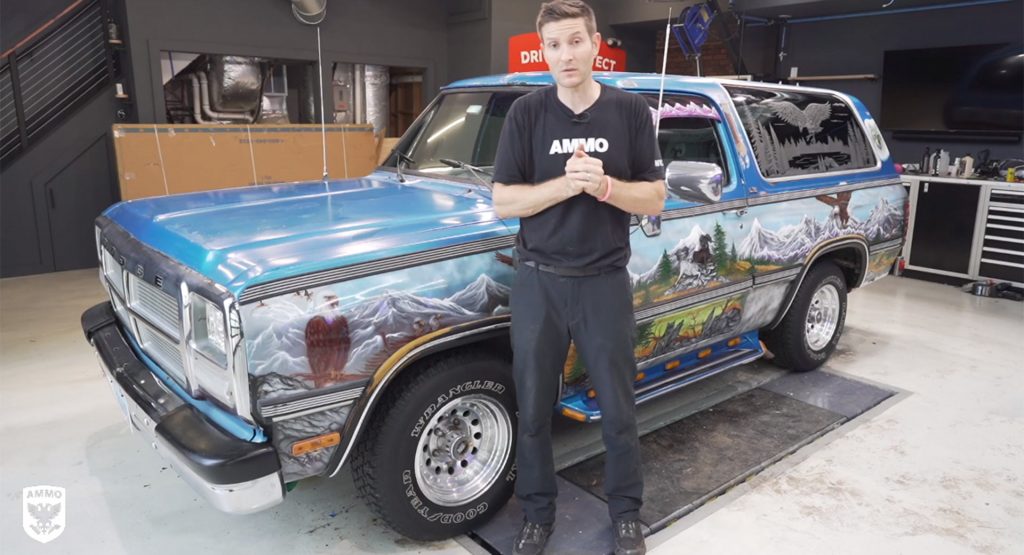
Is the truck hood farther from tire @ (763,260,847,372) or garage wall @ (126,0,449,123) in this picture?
garage wall @ (126,0,449,123)

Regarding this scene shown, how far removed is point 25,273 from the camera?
742 cm

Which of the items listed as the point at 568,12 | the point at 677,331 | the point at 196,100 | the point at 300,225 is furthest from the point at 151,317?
the point at 196,100

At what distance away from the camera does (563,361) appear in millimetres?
2477

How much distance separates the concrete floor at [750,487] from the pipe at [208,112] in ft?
13.9

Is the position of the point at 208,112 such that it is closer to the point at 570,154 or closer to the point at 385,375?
the point at 385,375

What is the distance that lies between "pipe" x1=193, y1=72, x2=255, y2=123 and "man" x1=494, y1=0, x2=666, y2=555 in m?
7.14

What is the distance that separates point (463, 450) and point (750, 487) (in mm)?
1405

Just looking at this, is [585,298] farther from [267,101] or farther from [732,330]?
[267,101]

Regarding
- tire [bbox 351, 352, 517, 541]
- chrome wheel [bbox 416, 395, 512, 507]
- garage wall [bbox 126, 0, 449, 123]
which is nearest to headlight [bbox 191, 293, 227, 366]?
tire [bbox 351, 352, 517, 541]

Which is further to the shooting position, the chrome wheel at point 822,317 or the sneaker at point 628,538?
the chrome wheel at point 822,317

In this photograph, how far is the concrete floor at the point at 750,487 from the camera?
2738 mm

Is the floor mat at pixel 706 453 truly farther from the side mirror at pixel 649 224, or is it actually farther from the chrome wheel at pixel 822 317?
the side mirror at pixel 649 224

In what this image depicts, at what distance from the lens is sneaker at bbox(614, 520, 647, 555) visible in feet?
8.36

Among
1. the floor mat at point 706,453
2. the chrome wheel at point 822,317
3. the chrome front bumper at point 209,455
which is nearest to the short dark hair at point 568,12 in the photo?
the chrome front bumper at point 209,455
